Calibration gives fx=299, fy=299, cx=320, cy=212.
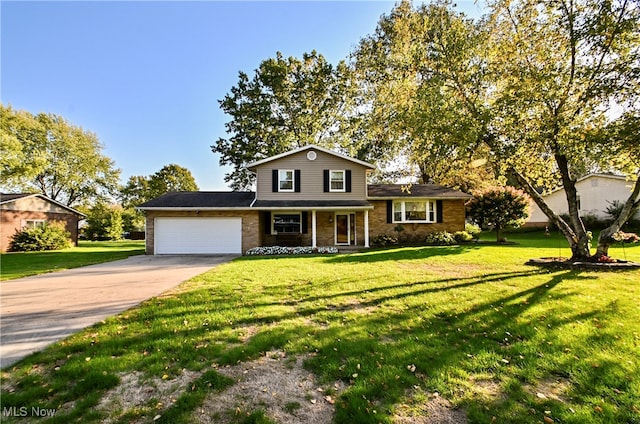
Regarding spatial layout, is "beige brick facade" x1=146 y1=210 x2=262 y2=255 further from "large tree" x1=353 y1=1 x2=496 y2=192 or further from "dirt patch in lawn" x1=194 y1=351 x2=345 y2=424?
"dirt patch in lawn" x1=194 y1=351 x2=345 y2=424

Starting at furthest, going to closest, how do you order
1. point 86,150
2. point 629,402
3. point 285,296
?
1. point 86,150
2. point 285,296
3. point 629,402

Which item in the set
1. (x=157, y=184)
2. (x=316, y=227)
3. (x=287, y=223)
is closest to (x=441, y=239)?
(x=316, y=227)

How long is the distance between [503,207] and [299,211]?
1215 centimetres

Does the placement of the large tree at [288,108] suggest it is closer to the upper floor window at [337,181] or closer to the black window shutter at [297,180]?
the upper floor window at [337,181]

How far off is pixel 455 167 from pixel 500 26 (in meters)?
4.98

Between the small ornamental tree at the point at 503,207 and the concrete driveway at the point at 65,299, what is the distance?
16348 millimetres

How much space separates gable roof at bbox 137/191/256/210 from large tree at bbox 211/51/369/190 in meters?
8.88

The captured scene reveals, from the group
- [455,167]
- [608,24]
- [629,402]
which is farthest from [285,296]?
[608,24]

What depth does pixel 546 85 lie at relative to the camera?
27.5 feet

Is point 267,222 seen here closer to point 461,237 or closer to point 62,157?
point 461,237

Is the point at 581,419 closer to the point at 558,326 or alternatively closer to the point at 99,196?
the point at 558,326

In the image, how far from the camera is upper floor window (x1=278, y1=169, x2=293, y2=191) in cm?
1811

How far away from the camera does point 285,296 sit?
20.9 feet

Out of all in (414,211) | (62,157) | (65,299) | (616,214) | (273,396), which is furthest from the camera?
(62,157)
